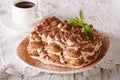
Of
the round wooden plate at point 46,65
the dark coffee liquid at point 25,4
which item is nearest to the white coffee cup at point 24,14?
the dark coffee liquid at point 25,4

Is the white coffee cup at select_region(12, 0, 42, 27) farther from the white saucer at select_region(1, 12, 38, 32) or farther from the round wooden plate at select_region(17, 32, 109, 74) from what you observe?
the round wooden plate at select_region(17, 32, 109, 74)

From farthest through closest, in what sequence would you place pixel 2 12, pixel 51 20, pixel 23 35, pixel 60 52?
pixel 2 12 → pixel 23 35 → pixel 51 20 → pixel 60 52

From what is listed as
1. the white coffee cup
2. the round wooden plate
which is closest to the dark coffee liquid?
the white coffee cup

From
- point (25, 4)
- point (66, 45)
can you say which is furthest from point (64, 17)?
point (66, 45)

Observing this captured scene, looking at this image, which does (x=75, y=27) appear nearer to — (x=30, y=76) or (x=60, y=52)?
(x=60, y=52)

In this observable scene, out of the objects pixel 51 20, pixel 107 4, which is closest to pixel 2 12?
pixel 51 20

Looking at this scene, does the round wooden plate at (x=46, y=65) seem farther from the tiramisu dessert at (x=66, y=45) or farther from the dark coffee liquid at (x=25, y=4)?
the dark coffee liquid at (x=25, y=4)
